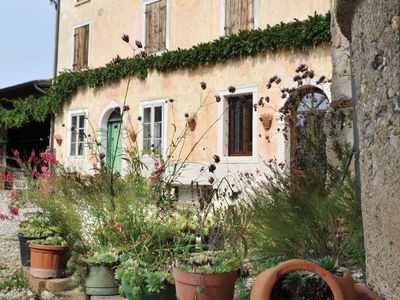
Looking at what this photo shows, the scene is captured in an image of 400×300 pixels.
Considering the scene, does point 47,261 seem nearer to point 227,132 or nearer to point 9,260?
point 9,260

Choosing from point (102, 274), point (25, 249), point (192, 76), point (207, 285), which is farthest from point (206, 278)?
point (192, 76)

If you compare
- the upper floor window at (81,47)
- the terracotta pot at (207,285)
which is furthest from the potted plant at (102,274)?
the upper floor window at (81,47)

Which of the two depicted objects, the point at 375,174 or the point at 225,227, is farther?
the point at 225,227

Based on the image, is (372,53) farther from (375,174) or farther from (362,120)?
(375,174)

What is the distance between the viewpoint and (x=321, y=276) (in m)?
2.02

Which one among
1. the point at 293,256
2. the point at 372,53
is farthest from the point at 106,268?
the point at 372,53

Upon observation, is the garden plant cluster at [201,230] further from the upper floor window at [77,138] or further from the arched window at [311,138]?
the upper floor window at [77,138]

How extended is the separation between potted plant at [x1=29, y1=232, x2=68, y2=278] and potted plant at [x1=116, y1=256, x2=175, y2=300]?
1.12 metres

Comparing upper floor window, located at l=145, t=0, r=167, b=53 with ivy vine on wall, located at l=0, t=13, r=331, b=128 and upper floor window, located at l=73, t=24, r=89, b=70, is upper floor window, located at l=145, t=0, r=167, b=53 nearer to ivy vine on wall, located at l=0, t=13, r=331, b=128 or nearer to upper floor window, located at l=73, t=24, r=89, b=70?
ivy vine on wall, located at l=0, t=13, r=331, b=128

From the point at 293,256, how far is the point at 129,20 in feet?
36.2

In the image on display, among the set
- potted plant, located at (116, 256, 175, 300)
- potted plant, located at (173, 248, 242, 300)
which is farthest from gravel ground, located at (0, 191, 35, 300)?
potted plant, located at (173, 248, 242, 300)

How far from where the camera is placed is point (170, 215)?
3.82 m

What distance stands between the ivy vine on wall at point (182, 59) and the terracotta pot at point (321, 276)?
482 centimetres

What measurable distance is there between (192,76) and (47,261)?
7723mm
